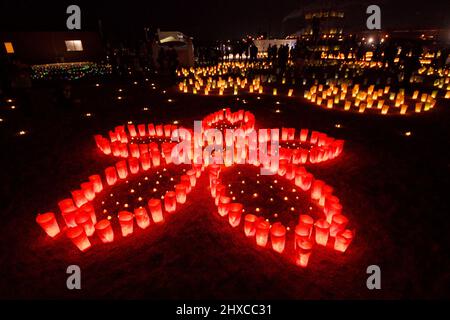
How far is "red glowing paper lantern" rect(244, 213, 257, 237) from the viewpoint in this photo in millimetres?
3736

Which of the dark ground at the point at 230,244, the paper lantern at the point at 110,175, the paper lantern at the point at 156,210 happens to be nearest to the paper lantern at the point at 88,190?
the paper lantern at the point at 110,175

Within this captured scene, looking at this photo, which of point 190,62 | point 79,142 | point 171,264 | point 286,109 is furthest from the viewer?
point 190,62

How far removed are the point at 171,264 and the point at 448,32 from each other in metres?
38.0

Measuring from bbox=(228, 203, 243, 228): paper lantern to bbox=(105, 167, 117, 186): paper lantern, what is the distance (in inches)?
95.5

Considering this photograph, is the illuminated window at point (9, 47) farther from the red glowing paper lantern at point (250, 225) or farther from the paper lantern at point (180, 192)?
the red glowing paper lantern at point (250, 225)

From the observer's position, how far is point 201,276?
329 cm

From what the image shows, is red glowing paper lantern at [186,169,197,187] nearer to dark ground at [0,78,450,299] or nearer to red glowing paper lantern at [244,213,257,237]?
dark ground at [0,78,450,299]

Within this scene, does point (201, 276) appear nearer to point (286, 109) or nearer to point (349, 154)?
point (349, 154)

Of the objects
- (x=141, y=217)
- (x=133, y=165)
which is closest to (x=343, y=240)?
(x=141, y=217)

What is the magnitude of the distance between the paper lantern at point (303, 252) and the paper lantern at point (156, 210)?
2112mm

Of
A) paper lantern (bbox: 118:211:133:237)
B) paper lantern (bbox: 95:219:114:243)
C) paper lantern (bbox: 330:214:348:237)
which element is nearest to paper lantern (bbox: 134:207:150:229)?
paper lantern (bbox: 118:211:133:237)

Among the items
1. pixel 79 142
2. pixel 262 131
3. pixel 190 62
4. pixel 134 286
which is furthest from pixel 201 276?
pixel 190 62

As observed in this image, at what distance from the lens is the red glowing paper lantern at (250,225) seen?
12.3 feet

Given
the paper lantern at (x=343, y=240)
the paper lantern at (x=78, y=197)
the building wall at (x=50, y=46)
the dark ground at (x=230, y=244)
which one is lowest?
the dark ground at (x=230, y=244)
